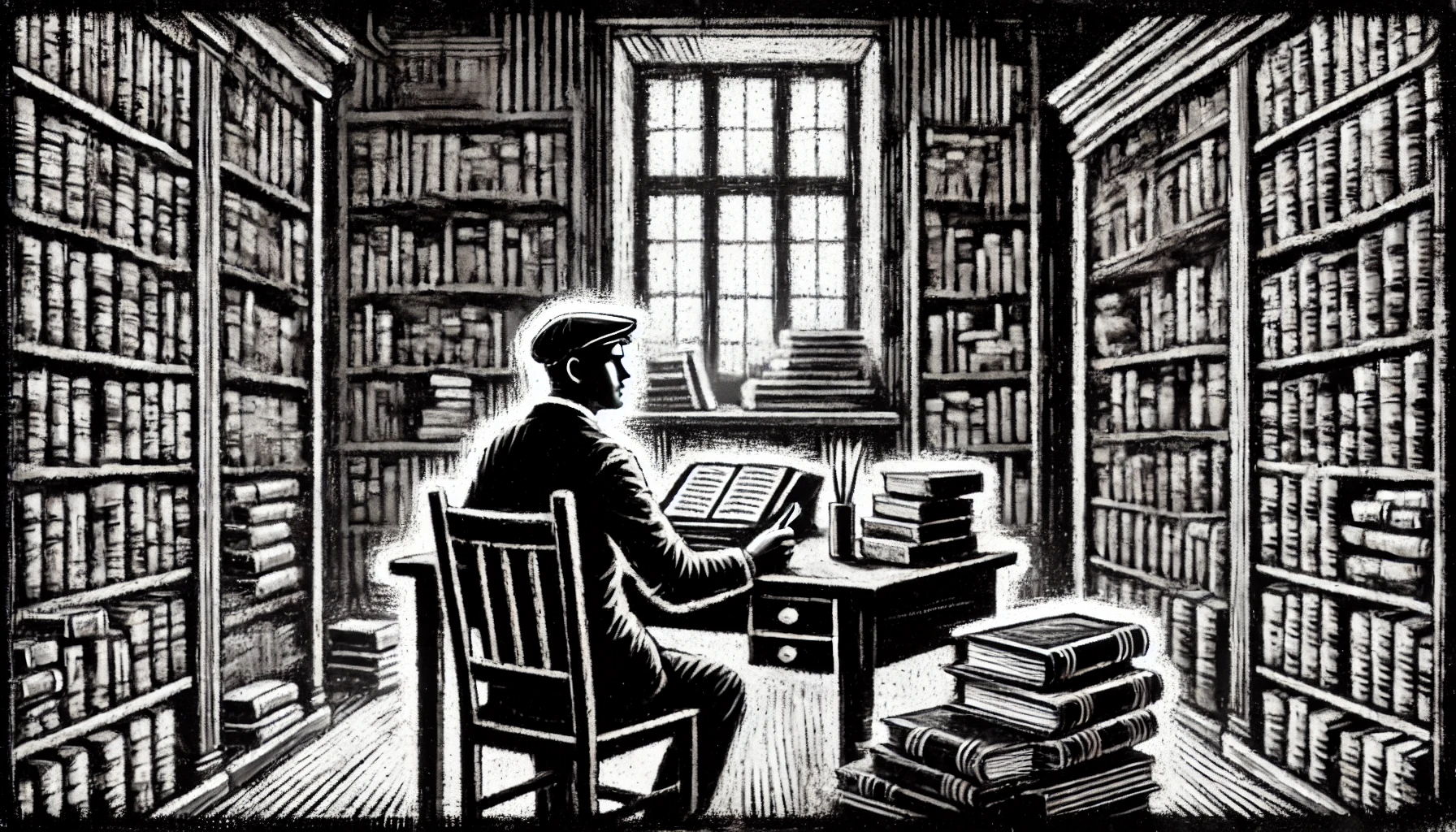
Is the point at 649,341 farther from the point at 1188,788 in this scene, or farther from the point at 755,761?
the point at 1188,788

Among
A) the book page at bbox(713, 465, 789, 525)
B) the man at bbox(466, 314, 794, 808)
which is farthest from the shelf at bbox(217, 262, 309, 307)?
the book page at bbox(713, 465, 789, 525)

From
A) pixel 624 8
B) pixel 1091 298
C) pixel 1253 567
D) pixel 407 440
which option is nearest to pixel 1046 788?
pixel 1253 567

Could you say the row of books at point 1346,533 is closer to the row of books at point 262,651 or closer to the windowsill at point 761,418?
the windowsill at point 761,418

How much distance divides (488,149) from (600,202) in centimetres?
41

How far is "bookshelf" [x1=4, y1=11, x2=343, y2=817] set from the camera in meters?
2.62

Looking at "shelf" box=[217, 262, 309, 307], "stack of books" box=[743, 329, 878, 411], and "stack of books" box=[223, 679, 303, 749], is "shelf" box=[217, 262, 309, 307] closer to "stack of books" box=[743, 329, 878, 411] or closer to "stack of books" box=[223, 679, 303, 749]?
"stack of books" box=[223, 679, 303, 749]

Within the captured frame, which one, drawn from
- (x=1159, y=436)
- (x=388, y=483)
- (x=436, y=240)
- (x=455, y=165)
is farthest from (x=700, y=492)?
(x=1159, y=436)

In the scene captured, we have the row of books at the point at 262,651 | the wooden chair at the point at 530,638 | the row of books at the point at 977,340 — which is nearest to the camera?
the wooden chair at the point at 530,638

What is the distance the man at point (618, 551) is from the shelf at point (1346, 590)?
1.61 m

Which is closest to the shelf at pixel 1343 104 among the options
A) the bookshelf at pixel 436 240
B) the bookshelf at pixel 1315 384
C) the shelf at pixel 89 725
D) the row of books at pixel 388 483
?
the bookshelf at pixel 1315 384

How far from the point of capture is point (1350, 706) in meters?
2.77

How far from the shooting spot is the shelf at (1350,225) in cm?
262

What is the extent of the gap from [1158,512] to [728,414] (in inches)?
60.5

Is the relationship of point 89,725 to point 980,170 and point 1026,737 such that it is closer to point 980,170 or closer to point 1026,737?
point 1026,737
